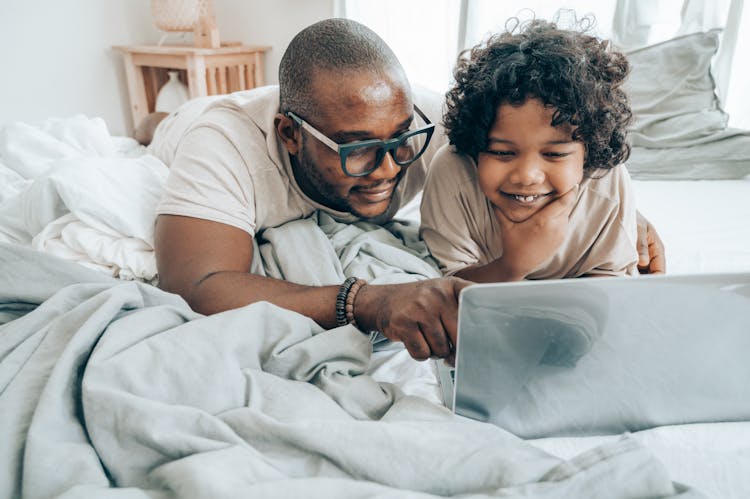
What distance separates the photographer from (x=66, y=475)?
1.48 ft

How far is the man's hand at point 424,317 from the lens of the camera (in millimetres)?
631

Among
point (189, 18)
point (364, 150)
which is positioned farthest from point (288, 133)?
point (189, 18)

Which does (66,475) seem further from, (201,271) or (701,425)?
(701,425)

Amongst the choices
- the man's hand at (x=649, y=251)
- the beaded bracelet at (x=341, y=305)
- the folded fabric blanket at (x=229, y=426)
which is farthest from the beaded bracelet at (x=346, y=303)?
the man's hand at (x=649, y=251)

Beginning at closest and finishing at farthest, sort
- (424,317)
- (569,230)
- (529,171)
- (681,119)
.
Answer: (424,317)
(529,171)
(569,230)
(681,119)

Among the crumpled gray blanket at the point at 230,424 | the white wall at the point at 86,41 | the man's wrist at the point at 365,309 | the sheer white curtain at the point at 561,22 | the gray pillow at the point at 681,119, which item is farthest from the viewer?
the white wall at the point at 86,41

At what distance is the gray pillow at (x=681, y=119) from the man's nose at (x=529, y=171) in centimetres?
90

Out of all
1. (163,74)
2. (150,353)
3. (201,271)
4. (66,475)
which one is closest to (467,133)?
(201,271)

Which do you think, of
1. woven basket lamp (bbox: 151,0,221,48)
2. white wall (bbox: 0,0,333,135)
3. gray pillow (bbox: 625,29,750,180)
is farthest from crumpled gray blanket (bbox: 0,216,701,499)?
white wall (bbox: 0,0,333,135)

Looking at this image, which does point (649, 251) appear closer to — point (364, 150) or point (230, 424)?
point (364, 150)

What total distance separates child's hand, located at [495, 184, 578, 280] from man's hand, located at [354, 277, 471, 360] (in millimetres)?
306

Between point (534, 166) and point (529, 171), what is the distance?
1 cm

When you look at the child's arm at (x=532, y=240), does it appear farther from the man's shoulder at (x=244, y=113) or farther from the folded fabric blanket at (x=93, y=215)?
the folded fabric blanket at (x=93, y=215)

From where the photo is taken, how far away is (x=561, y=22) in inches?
65.4
